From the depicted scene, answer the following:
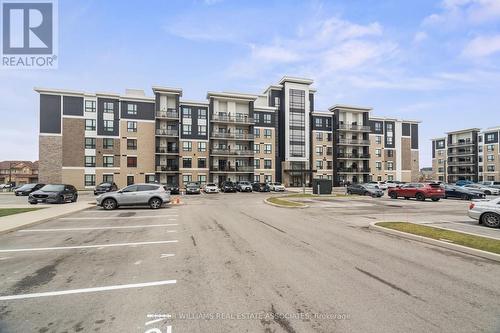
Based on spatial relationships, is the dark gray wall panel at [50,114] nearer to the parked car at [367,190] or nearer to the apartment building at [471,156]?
the parked car at [367,190]

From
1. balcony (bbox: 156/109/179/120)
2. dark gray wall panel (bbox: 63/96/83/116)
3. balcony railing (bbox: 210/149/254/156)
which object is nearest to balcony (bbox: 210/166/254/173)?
balcony railing (bbox: 210/149/254/156)

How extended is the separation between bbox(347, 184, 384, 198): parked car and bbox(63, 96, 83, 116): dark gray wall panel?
4715 cm

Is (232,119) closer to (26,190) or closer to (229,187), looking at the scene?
(229,187)

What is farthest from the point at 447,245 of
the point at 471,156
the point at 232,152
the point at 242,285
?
the point at 471,156

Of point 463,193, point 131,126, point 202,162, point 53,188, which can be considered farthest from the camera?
point 202,162

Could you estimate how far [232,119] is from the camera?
2125 inches

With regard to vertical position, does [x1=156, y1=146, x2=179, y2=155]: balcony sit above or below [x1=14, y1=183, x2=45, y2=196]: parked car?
above

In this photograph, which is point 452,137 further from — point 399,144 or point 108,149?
point 108,149

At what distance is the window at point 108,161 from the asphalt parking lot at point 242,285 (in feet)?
138

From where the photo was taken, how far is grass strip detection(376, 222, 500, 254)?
24.4 ft

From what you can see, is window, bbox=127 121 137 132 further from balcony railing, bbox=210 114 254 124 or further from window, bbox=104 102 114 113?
balcony railing, bbox=210 114 254 124

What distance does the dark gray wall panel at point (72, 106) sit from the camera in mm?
46625

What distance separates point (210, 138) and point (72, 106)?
2489cm

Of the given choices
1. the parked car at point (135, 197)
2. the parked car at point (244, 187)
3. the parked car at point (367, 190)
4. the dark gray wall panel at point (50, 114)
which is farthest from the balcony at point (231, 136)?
the parked car at point (135, 197)
